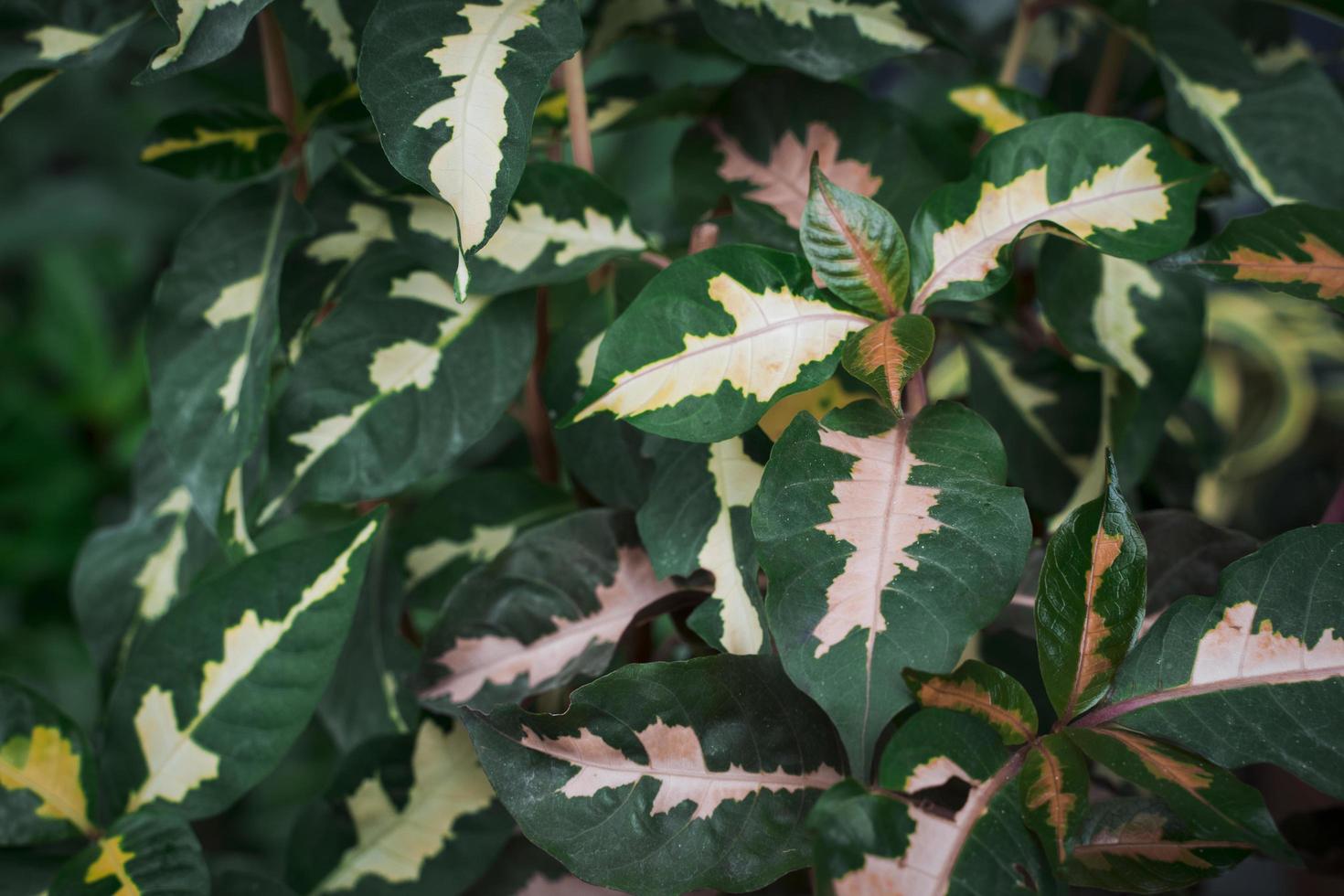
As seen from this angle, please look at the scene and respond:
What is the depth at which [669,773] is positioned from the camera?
0.45 m

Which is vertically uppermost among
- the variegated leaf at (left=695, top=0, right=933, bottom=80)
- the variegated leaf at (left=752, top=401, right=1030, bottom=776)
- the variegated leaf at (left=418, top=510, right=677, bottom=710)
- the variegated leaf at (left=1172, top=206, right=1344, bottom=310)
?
the variegated leaf at (left=695, top=0, right=933, bottom=80)

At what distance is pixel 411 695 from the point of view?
643 millimetres

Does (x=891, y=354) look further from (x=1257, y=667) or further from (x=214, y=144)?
(x=214, y=144)

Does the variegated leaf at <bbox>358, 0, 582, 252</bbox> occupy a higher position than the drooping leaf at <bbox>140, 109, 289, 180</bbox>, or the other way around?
the variegated leaf at <bbox>358, 0, 582, 252</bbox>

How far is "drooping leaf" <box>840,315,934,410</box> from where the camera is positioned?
45 cm

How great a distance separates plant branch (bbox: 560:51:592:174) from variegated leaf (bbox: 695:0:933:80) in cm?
8

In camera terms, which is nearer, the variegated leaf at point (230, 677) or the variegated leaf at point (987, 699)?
the variegated leaf at point (987, 699)

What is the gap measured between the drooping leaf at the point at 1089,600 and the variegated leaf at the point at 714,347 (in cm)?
12

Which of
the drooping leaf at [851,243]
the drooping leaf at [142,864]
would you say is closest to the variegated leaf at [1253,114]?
the drooping leaf at [851,243]

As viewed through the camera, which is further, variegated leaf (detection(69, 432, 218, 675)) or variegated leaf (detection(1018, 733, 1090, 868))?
variegated leaf (detection(69, 432, 218, 675))

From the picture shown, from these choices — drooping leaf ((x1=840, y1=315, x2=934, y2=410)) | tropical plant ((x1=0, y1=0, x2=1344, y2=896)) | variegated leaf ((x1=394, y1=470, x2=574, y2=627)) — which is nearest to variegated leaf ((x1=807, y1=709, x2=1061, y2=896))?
tropical plant ((x1=0, y1=0, x2=1344, y2=896))

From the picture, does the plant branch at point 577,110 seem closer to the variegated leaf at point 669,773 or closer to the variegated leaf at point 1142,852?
the variegated leaf at point 669,773

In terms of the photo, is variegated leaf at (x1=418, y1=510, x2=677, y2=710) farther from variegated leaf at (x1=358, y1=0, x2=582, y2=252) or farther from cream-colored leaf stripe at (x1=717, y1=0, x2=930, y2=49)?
cream-colored leaf stripe at (x1=717, y1=0, x2=930, y2=49)

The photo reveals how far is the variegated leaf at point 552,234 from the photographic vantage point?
0.58 meters
